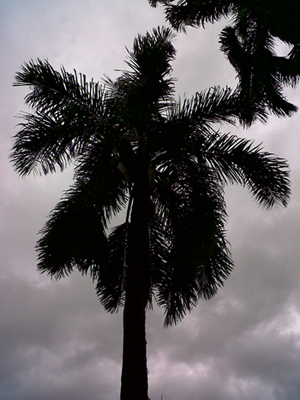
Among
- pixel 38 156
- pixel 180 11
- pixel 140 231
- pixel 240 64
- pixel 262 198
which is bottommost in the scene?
pixel 140 231

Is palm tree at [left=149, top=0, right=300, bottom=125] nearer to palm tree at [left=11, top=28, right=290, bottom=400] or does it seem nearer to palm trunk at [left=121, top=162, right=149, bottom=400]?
palm tree at [left=11, top=28, right=290, bottom=400]

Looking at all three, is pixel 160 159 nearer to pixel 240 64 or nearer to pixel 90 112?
pixel 90 112

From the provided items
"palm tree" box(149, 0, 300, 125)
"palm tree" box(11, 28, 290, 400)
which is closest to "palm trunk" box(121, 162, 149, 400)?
"palm tree" box(11, 28, 290, 400)

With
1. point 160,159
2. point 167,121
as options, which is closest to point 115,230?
point 160,159

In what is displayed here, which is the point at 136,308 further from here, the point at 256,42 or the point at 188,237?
the point at 256,42

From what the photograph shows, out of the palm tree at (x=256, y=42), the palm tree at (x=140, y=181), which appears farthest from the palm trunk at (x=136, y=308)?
the palm tree at (x=256, y=42)

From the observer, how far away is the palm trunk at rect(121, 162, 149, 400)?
5.79 m

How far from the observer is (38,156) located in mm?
7891

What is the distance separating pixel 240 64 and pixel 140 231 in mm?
5995

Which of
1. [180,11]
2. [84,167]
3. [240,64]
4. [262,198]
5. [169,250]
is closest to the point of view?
[84,167]

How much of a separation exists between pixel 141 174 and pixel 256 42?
4.97 m

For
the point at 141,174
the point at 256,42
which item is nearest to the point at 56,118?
the point at 141,174

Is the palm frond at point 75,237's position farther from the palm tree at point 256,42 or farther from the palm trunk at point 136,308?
the palm tree at point 256,42

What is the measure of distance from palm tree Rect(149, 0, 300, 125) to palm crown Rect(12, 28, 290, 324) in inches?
53.4
